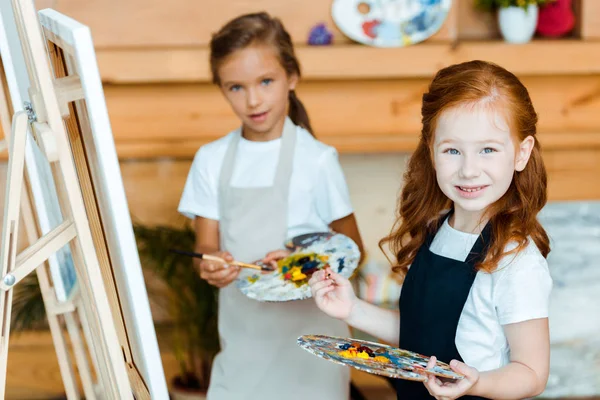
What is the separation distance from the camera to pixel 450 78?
139 cm

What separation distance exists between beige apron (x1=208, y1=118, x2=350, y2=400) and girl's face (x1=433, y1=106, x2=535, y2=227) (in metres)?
0.74

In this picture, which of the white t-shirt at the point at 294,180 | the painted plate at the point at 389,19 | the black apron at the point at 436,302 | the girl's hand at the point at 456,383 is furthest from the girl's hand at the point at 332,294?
the painted plate at the point at 389,19

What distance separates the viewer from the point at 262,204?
6.79ft

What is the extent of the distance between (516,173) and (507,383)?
373 millimetres

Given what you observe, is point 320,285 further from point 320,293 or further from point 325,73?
point 325,73

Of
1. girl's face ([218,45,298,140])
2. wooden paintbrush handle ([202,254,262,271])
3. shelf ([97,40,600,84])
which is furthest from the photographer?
shelf ([97,40,600,84])

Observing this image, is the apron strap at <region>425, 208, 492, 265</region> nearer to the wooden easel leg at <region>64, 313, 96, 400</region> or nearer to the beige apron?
the beige apron

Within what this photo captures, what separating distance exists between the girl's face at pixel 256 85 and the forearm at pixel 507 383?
3.08 feet

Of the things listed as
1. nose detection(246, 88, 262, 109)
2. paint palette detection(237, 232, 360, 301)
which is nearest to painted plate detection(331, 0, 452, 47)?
nose detection(246, 88, 262, 109)

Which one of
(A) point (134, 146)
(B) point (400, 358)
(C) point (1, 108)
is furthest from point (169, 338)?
(B) point (400, 358)

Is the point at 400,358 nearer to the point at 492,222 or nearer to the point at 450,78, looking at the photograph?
the point at 492,222

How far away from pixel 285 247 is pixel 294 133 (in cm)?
30

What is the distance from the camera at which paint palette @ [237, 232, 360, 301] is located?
5.84ft

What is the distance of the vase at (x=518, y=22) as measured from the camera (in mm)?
2785
